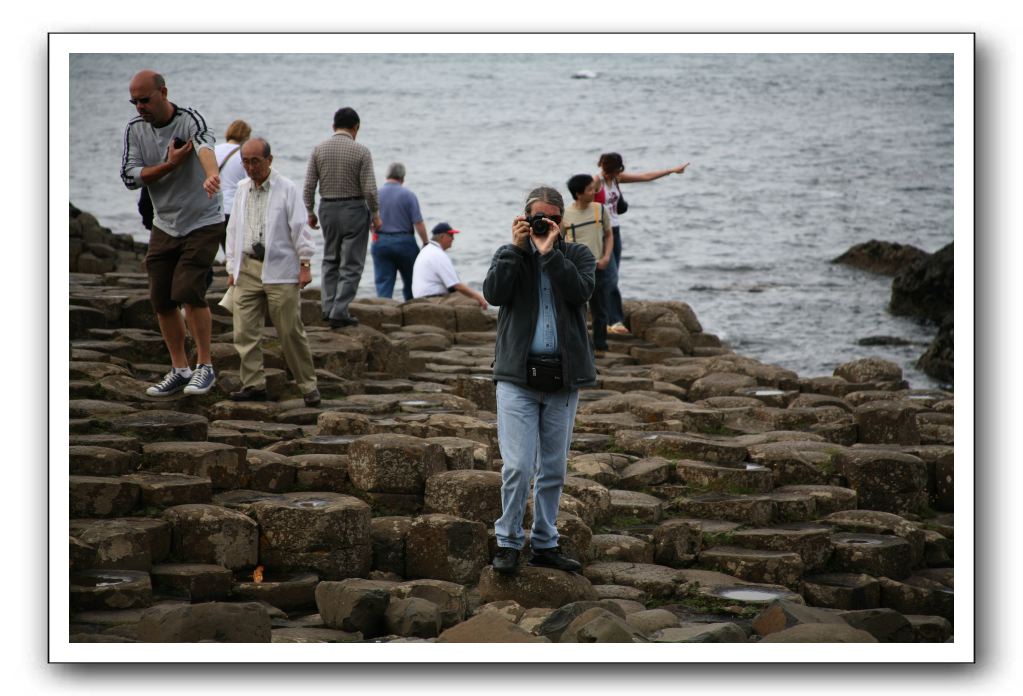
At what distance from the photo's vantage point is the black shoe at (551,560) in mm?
6969

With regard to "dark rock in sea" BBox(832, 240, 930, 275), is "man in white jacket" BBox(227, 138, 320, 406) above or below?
below

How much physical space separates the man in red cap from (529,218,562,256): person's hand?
880 cm

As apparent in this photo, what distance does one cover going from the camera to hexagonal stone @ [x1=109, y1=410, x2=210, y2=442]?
833cm

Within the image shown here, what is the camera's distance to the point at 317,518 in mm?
7273

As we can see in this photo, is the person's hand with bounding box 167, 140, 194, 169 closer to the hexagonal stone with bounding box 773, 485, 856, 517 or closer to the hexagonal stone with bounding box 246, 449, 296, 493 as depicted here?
the hexagonal stone with bounding box 246, 449, 296, 493

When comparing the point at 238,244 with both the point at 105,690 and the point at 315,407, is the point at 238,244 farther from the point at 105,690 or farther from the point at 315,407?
the point at 105,690

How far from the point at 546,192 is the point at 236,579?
Result: 269 centimetres

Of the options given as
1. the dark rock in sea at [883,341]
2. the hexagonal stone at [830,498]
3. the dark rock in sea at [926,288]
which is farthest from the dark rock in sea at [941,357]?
the hexagonal stone at [830,498]

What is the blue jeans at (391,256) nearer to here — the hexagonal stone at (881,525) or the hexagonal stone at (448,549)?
the hexagonal stone at (881,525)

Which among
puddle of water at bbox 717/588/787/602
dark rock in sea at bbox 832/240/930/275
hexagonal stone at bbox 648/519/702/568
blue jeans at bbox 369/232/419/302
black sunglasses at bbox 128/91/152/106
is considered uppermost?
dark rock in sea at bbox 832/240/930/275

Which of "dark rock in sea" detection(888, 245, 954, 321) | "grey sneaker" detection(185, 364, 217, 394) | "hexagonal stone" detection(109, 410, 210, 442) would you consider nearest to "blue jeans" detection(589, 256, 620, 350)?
"grey sneaker" detection(185, 364, 217, 394)

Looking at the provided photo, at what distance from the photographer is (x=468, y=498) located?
7.84m

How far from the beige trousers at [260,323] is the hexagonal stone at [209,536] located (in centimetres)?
281
